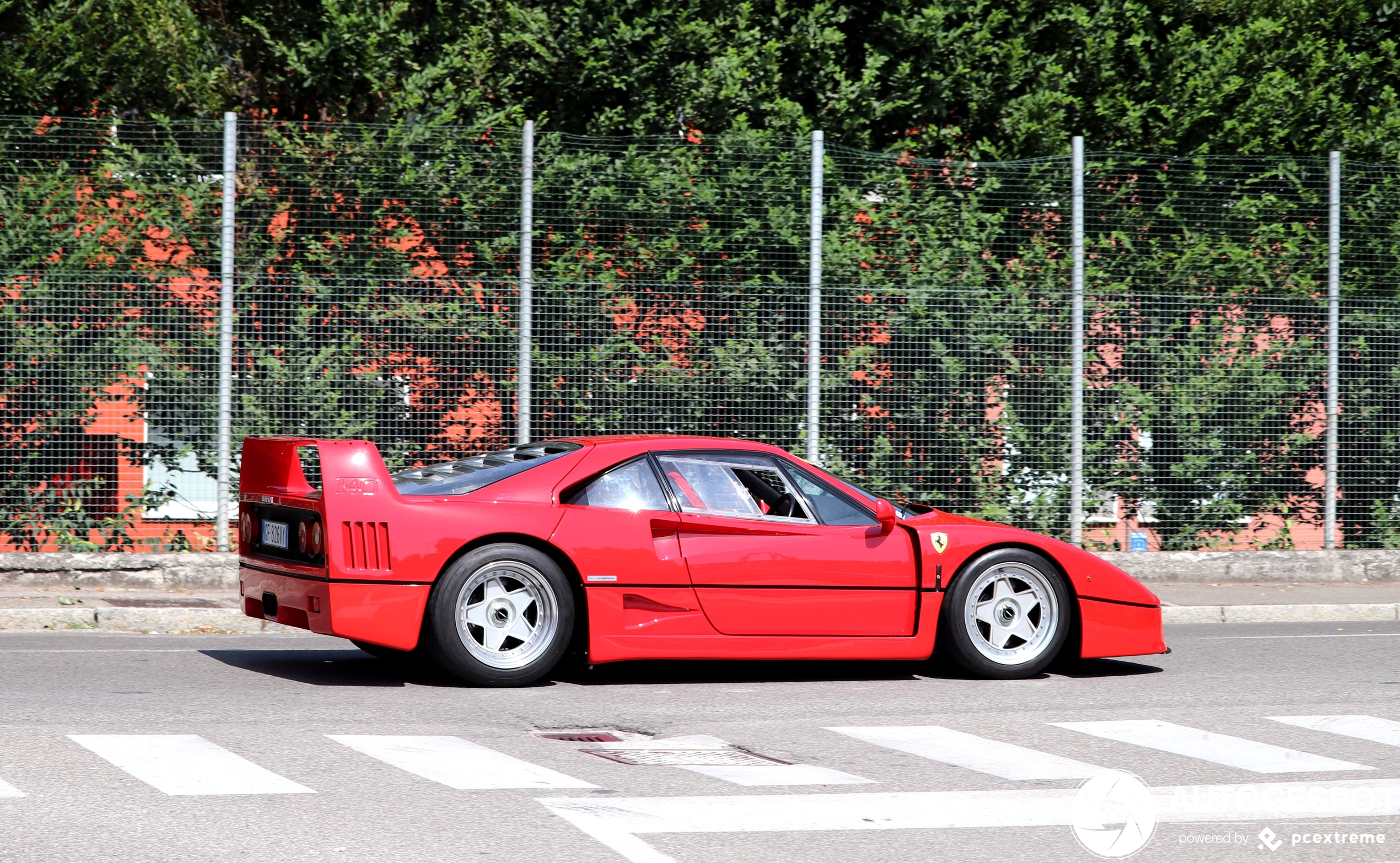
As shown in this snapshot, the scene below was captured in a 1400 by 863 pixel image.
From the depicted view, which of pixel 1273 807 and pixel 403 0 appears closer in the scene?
pixel 1273 807

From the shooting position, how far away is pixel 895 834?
5215mm

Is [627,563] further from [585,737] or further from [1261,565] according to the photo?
[1261,565]

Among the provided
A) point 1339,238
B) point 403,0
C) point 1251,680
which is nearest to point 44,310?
point 403,0

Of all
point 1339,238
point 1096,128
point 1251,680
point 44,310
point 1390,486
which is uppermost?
point 1096,128

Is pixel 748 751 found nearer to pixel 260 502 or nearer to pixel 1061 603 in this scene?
pixel 1061 603

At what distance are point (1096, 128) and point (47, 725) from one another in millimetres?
11290

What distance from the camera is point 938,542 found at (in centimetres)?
865

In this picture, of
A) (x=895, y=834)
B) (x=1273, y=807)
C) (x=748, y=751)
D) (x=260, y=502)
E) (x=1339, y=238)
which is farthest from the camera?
(x=1339, y=238)

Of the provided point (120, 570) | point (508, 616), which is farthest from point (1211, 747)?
point (120, 570)

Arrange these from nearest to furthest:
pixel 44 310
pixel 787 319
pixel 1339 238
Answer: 1. pixel 44 310
2. pixel 787 319
3. pixel 1339 238

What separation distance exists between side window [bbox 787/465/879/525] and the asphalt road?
0.93 metres

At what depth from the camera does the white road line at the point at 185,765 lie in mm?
5594

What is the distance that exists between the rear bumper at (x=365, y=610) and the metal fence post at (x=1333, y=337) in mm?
9412

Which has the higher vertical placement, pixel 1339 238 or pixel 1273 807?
pixel 1339 238
